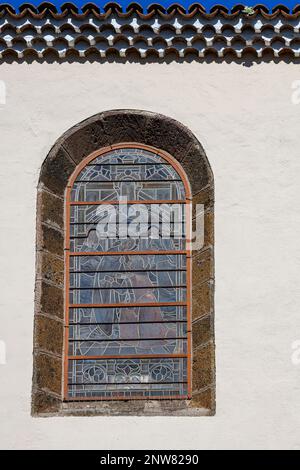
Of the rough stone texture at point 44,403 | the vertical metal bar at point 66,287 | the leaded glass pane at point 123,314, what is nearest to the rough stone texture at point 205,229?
the leaded glass pane at point 123,314

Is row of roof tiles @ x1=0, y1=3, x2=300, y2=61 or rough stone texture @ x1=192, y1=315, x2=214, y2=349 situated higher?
row of roof tiles @ x1=0, y1=3, x2=300, y2=61

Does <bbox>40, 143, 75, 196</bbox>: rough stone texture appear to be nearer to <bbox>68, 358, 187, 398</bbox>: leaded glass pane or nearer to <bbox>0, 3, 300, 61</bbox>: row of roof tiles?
<bbox>0, 3, 300, 61</bbox>: row of roof tiles

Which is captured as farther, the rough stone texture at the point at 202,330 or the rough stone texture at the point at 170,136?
the rough stone texture at the point at 170,136

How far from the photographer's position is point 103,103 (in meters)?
11.7

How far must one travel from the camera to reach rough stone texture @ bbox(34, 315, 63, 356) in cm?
1117

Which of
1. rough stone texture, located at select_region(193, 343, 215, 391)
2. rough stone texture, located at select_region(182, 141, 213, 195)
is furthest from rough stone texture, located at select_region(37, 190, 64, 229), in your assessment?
rough stone texture, located at select_region(193, 343, 215, 391)

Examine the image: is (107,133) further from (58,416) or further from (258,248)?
(58,416)

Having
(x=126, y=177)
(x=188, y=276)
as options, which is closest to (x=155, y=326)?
(x=188, y=276)

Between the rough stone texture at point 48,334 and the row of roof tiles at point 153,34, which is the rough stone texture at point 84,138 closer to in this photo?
the row of roof tiles at point 153,34

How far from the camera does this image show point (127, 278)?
11.5m

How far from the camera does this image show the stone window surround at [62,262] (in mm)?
11086

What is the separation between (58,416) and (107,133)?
7.45 ft

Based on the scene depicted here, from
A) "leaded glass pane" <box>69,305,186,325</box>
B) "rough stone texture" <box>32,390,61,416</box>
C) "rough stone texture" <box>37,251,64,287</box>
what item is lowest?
"rough stone texture" <box>32,390,61,416</box>

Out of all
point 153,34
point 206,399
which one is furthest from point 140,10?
point 206,399
